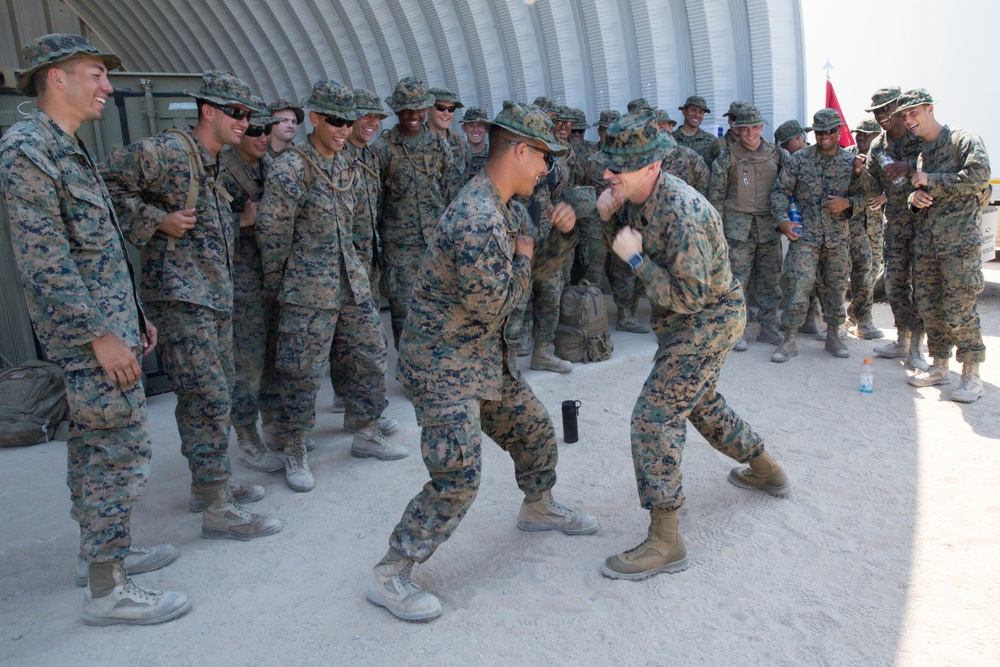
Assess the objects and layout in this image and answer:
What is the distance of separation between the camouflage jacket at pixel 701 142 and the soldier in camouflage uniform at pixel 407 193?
3209 millimetres

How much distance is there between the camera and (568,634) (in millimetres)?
3197

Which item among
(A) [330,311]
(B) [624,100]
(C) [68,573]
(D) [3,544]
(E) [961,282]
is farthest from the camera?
(B) [624,100]

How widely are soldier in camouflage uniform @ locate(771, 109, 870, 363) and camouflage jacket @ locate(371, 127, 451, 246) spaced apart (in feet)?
10.4

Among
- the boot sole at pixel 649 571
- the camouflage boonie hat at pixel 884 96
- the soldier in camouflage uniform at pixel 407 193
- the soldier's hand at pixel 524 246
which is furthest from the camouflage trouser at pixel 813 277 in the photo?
the soldier's hand at pixel 524 246

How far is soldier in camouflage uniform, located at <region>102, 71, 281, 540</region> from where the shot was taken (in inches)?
150

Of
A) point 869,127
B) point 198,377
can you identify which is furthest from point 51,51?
point 869,127

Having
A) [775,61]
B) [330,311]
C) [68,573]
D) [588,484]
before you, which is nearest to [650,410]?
[588,484]

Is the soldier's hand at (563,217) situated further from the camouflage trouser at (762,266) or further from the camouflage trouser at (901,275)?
the camouflage trouser at (762,266)

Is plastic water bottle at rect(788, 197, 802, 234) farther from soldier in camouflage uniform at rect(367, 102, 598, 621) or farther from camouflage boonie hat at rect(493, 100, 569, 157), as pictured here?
camouflage boonie hat at rect(493, 100, 569, 157)

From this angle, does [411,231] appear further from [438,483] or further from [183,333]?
[438,483]

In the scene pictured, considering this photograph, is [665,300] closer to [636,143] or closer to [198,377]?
[636,143]

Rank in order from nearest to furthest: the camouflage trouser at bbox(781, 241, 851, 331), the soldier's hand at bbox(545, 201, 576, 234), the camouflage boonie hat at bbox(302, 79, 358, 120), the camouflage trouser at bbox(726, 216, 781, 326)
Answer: the soldier's hand at bbox(545, 201, 576, 234) < the camouflage boonie hat at bbox(302, 79, 358, 120) < the camouflage trouser at bbox(781, 241, 851, 331) < the camouflage trouser at bbox(726, 216, 781, 326)

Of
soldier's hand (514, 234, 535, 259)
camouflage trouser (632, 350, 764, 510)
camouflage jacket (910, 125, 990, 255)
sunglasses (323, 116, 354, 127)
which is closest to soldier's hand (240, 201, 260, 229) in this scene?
sunglasses (323, 116, 354, 127)

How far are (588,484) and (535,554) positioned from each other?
911 mm
